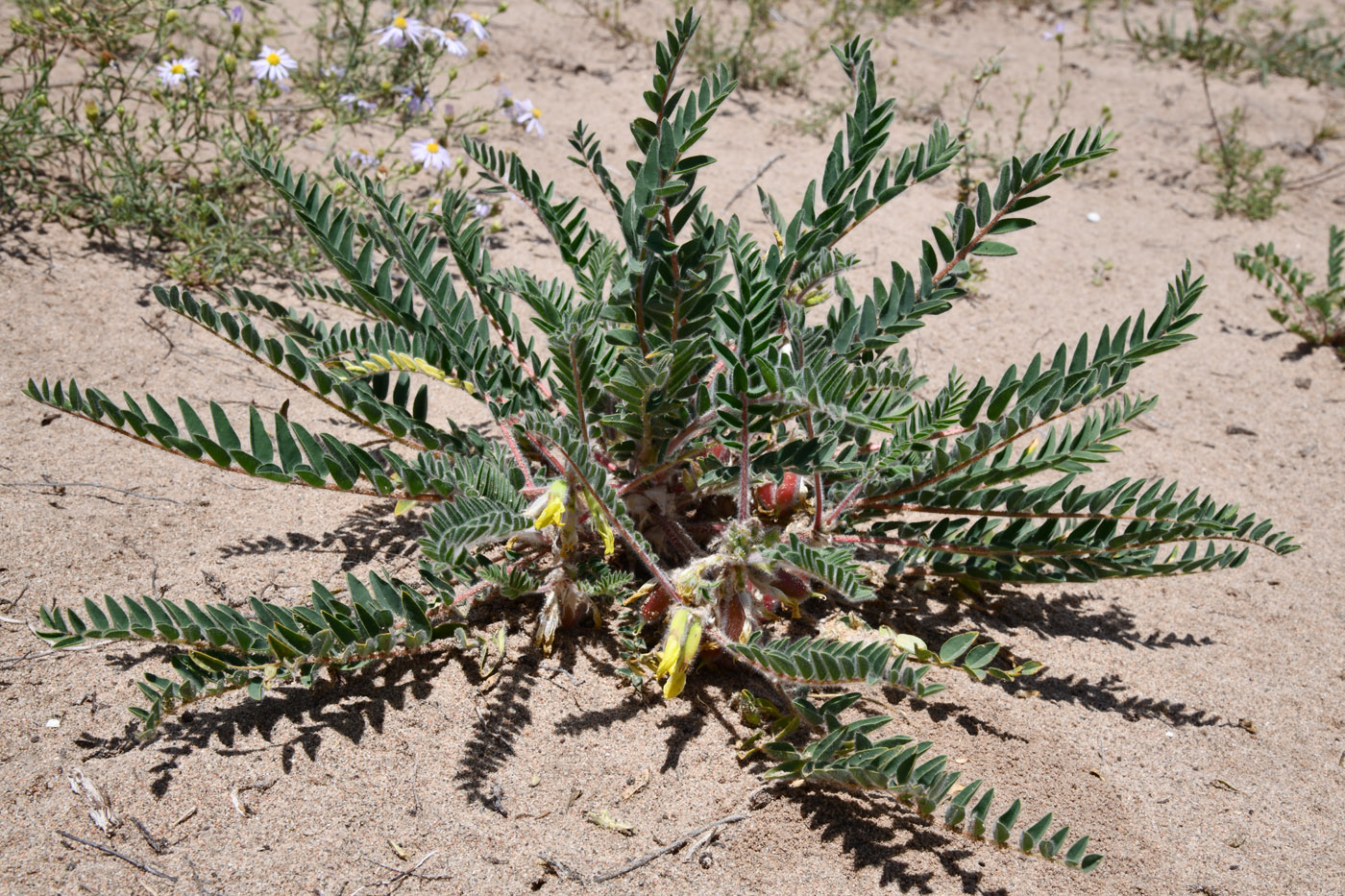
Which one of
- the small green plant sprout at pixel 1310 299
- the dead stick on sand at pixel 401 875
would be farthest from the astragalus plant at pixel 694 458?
the small green plant sprout at pixel 1310 299

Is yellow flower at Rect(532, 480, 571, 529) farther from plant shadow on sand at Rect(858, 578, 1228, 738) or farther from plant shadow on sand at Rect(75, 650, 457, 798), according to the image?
plant shadow on sand at Rect(858, 578, 1228, 738)

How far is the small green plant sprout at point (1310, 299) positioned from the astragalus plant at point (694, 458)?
179cm

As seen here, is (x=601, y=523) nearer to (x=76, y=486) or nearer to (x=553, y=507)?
(x=553, y=507)

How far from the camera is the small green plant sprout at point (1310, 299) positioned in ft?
10.4

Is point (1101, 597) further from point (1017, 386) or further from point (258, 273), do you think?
point (258, 273)

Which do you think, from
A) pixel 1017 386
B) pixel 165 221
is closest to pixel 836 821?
pixel 1017 386

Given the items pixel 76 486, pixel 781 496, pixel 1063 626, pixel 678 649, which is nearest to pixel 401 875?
pixel 678 649

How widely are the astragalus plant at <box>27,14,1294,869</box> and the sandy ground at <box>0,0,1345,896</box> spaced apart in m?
0.10

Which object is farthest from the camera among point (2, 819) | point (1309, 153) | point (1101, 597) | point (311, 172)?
point (1309, 153)

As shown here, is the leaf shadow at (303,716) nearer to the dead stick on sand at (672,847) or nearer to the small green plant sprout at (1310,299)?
the dead stick on sand at (672,847)

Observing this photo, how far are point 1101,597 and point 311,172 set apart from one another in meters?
2.73

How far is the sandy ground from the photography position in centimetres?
154

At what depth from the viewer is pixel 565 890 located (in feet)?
4.94

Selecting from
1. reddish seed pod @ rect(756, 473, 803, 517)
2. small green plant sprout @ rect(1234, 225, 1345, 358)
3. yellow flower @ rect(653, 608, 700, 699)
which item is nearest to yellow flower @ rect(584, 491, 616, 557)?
yellow flower @ rect(653, 608, 700, 699)
